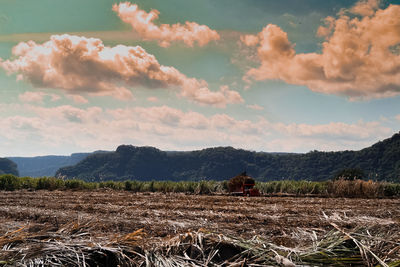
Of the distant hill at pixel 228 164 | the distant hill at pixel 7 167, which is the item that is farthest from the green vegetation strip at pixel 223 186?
the distant hill at pixel 7 167

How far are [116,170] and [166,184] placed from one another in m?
118

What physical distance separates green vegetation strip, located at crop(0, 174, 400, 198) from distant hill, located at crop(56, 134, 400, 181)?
40433mm

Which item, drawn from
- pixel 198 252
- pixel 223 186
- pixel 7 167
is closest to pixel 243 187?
pixel 223 186

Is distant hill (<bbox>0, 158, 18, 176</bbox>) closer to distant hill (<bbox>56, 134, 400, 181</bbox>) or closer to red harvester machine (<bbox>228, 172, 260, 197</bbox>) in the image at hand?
distant hill (<bbox>56, 134, 400, 181</bbox>)

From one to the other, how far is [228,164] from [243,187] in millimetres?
100504

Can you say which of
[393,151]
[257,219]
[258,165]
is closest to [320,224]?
[257,219]

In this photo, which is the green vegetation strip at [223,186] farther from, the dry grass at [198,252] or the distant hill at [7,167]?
the distant hill at [7,167]

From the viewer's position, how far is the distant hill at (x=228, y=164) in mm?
64812

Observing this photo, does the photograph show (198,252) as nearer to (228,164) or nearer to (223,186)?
(223,186)

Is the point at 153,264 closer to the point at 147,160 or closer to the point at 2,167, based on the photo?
the point at 147,160

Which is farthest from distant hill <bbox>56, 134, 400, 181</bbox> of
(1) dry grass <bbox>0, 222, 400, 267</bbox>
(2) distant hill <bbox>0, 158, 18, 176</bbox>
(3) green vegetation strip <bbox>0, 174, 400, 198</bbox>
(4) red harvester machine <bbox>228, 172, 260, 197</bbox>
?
(1) dry grass <bbox>0, 222, 400, 267</bbox>

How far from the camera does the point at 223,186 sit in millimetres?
16922

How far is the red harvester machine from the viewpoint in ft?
45.8

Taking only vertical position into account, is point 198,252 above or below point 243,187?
above
